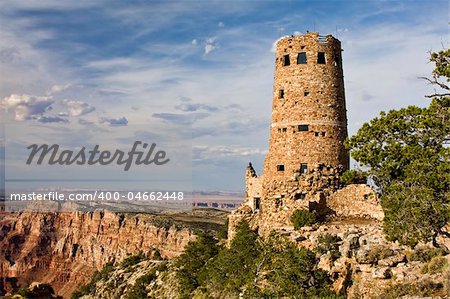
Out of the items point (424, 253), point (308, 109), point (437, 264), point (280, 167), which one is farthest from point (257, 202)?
point (437, 264)

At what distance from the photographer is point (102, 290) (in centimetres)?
6253

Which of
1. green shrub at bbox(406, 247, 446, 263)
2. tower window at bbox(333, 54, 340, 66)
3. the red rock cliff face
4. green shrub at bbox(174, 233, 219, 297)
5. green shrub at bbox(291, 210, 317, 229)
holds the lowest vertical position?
the red rock cliff face

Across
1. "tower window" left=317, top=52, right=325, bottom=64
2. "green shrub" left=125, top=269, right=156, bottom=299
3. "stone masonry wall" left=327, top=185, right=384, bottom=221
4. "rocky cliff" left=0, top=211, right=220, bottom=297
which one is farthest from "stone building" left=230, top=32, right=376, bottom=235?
"rocky cliff" left=0, top=211, right=220, bottom=297

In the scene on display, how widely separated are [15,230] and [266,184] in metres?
154

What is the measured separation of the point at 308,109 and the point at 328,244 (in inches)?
397

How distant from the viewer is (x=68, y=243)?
156 meters

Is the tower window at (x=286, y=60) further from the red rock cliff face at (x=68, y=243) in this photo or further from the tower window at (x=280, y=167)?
the red rock cliff face at (x=68, y=243)

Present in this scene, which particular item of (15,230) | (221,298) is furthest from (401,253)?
(15,230)

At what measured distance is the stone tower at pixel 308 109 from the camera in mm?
36250

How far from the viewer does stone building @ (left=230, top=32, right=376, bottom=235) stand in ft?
118

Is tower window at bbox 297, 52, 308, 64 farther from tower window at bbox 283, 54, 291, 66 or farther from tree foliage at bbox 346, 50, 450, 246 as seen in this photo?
tree foliage at bbox 346, 50, 450, 246

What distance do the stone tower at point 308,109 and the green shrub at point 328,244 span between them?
698 cm

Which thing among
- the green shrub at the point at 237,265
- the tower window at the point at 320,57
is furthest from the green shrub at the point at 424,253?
the tower window at the point at 320,57

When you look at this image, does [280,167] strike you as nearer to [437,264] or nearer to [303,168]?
[303,168]
